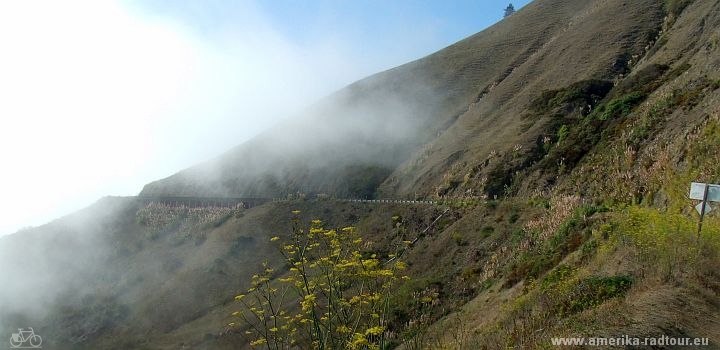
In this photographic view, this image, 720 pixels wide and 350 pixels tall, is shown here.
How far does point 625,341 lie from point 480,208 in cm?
2424

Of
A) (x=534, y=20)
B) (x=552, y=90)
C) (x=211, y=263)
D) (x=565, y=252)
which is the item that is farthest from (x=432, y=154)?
(x=534, y=20)

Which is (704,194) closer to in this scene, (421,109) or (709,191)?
(709,191)

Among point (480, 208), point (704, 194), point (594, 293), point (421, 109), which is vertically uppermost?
point (421, 109)

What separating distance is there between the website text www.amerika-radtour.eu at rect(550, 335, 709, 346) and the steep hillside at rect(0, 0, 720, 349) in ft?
0.50

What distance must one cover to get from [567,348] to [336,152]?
59.2 m

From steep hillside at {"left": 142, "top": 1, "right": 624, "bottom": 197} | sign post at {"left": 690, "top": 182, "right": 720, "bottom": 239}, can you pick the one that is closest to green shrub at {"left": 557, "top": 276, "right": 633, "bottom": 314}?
sign post at {"left": 690, "top": 182, "right": 720, "bottom": 239}

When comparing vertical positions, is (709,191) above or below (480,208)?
above

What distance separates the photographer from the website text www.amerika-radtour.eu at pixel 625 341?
24.6ft

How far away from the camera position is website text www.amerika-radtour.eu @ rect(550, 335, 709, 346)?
296 inches

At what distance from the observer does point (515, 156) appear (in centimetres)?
3684

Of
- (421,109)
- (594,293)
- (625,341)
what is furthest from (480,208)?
(421,109)

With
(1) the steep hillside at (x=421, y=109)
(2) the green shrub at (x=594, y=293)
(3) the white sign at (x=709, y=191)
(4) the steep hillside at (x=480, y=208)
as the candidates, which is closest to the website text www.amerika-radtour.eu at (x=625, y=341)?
(4) the steep hillside at (x=480, y=208)

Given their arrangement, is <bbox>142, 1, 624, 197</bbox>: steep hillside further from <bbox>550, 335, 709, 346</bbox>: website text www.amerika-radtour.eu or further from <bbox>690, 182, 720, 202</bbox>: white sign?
<bbox>550, 335, 709, 346</bbox>: website text www.amerika-radtour.eu

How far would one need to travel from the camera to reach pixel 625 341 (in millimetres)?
7535
